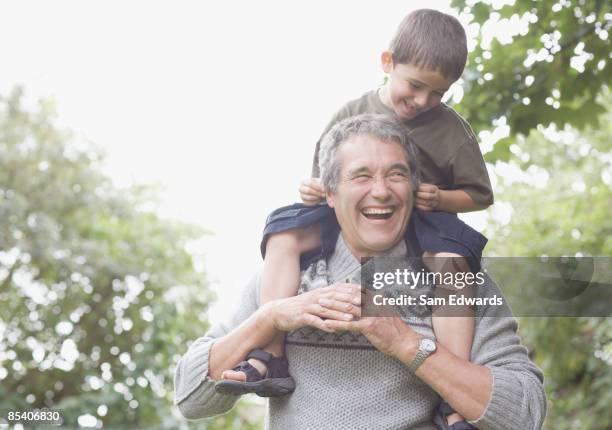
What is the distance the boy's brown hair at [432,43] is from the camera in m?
2.13

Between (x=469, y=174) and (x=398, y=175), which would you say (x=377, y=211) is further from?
(x=469, y=174)

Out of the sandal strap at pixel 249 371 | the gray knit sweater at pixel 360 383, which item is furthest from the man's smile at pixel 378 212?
the sandal strap at pixel 249 371

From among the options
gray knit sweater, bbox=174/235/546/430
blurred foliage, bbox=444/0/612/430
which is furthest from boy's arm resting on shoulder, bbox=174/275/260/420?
blurred foliage, bbox=444/0/612/430

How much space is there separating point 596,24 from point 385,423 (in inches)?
106

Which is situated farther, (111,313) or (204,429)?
(111,313)

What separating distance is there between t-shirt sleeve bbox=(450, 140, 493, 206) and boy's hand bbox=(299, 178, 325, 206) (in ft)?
1.14

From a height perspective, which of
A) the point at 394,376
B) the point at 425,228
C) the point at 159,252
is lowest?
the point at 159,252

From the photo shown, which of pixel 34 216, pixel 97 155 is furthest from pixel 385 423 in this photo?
pixel 97 155

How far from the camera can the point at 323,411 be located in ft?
6.42

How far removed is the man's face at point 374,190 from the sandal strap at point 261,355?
1.19 ft

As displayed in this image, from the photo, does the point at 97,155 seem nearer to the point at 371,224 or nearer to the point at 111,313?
the point at 111,313

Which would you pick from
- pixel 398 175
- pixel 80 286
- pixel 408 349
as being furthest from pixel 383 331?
pixel 80 286

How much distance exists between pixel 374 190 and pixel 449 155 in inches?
11.1

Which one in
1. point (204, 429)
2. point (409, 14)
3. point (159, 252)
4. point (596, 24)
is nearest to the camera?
point (409, 14)
